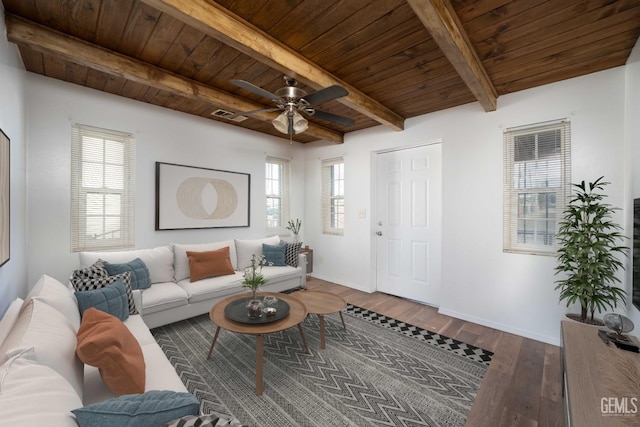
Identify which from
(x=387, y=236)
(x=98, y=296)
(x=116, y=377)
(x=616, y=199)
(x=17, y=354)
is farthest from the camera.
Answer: (x=387, y=236)

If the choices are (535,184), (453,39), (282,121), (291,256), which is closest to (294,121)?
(282,121)

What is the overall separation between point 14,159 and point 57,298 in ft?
4.32

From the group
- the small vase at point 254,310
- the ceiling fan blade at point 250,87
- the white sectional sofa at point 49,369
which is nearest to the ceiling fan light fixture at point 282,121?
the ceiling fan blade at point 250,87

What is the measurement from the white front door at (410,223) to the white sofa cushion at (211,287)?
2.24 metres

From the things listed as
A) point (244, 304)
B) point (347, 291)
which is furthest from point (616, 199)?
point (244, 304)

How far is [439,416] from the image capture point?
5.65ft

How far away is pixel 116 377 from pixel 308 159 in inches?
174

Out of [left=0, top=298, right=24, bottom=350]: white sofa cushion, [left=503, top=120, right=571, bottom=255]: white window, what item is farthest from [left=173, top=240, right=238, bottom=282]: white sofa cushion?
[left=503, top=120, right=571, bottom=255]: white window

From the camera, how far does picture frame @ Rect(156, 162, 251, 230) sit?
3.53 metres

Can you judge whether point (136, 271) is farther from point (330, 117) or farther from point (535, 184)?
point (535, 184)

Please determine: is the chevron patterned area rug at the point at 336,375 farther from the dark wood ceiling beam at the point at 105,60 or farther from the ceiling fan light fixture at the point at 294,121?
the dark wood ceiling beam at the point at 105,60

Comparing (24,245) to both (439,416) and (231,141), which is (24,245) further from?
(439,416)

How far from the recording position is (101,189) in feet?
10.2

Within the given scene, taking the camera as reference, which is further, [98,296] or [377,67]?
[377,67]
